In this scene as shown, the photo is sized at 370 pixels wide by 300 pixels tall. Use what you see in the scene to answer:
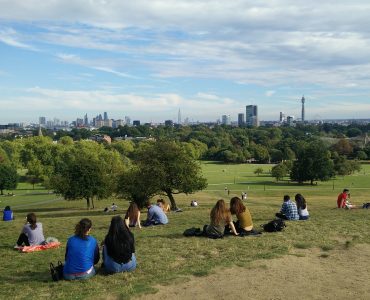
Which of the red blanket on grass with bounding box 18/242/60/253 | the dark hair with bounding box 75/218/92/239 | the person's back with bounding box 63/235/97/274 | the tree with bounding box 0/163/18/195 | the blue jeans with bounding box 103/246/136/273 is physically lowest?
the tree with bounding box 0/163/18/195

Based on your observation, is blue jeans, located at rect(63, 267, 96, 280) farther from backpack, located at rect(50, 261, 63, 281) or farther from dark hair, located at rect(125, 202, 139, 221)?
dark hair, located at rect(125, 202, 139, 221)

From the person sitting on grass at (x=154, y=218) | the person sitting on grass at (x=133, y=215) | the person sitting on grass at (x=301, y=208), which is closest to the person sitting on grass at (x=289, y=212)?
the person sitting on grass at (x=301, y=208)

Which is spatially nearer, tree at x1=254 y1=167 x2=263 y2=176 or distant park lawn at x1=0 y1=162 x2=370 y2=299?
distant park lawn at x1=0 y1=162 x2=370 y2=299

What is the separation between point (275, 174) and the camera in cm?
8319

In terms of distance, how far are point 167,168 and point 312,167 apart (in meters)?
50.0

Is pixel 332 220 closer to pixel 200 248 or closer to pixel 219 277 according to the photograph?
pixel 200 248

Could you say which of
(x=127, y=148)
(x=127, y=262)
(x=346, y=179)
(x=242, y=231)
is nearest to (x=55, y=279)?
(x=127, y=262)

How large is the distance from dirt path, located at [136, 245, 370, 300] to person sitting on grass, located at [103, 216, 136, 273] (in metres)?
1.35

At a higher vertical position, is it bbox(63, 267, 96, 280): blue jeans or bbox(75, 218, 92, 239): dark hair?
bbox(75, 218, 92, 239): dark hair

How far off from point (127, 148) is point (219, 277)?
371 feet

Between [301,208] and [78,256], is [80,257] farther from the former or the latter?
[301,208]

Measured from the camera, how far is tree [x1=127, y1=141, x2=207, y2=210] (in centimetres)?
3447

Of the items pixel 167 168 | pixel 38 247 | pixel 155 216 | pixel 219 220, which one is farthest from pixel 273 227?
pixel 167 168

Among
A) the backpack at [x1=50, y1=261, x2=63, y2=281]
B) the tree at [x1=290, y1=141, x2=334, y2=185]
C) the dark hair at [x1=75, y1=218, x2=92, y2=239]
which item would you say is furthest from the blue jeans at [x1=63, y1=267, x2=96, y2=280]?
the tree at [x1=290, y1=141, x2=334, y2=185]
